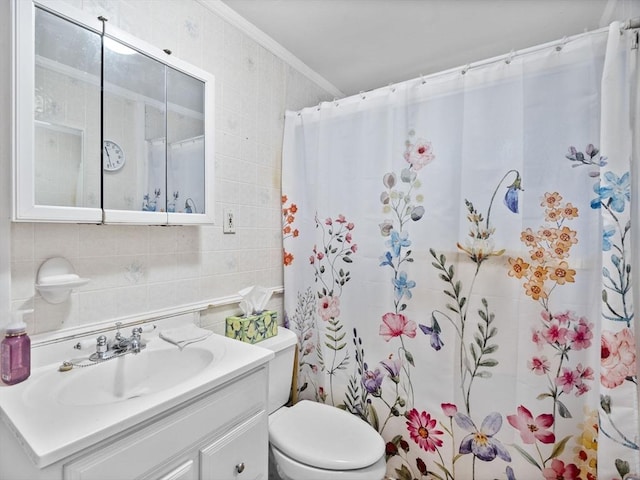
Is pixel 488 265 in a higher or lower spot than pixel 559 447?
higher

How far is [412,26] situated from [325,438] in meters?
2.02

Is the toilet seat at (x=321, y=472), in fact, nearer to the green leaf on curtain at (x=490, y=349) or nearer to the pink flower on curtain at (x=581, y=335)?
the green leaf on curtain at (x=490, y=349)

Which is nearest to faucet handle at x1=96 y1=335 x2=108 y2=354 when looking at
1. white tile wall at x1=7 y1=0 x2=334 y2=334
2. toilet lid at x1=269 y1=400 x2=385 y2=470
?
white tile wall at x1=7 y1=0 x2=334 y2=334

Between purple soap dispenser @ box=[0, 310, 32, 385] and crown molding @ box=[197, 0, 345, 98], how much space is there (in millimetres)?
1436


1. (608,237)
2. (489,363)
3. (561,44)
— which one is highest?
(561,44)

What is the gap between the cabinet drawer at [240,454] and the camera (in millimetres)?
945

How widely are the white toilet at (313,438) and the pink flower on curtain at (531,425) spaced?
54 centimetres

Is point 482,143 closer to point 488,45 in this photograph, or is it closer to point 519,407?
point 488,45

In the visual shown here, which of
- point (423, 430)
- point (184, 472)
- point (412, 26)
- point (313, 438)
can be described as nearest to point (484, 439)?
point (423, 430)

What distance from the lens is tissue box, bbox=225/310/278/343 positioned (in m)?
1.49

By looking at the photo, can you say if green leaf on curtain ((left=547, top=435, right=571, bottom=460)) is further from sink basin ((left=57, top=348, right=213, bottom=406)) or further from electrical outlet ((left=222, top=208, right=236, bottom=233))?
electrical outlet ((left=222, top=208, right=236, bottom=233))

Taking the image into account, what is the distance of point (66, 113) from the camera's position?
1009 millimetres

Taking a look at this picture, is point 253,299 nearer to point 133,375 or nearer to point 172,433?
point 133,375

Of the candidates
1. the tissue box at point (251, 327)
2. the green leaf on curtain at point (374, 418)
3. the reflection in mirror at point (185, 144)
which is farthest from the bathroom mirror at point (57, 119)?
the green leaf on curtain at point (374, 418)
